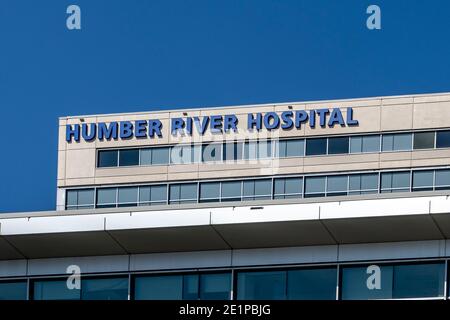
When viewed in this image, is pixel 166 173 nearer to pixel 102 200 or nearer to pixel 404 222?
pixel 102 200

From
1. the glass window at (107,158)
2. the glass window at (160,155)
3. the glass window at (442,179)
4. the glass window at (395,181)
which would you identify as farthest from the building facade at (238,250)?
the glass window at (107,158)

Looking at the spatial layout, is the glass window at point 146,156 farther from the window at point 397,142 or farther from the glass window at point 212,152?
the window at point 397,142

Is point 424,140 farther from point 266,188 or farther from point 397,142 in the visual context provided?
point 266,188

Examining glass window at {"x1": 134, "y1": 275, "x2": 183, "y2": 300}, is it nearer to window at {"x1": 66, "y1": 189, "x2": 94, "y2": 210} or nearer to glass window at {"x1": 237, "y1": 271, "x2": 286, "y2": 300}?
glass window at {"x1": 237, "y1": 271, "x2": 286, "y2": 300}

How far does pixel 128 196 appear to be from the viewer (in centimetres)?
11069

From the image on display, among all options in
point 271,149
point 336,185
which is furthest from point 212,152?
point 336,185

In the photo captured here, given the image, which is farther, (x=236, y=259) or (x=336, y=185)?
(x=336, y=185)

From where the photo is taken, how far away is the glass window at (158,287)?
39188 millimetres

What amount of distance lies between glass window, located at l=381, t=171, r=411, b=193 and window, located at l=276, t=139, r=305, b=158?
246 inches

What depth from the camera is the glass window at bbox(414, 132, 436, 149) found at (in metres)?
105

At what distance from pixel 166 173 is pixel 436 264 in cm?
7358

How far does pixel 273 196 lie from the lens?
106 metres

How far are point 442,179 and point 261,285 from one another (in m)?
65.2

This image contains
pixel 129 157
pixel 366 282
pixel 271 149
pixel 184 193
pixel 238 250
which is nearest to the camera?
pixel 366 282
